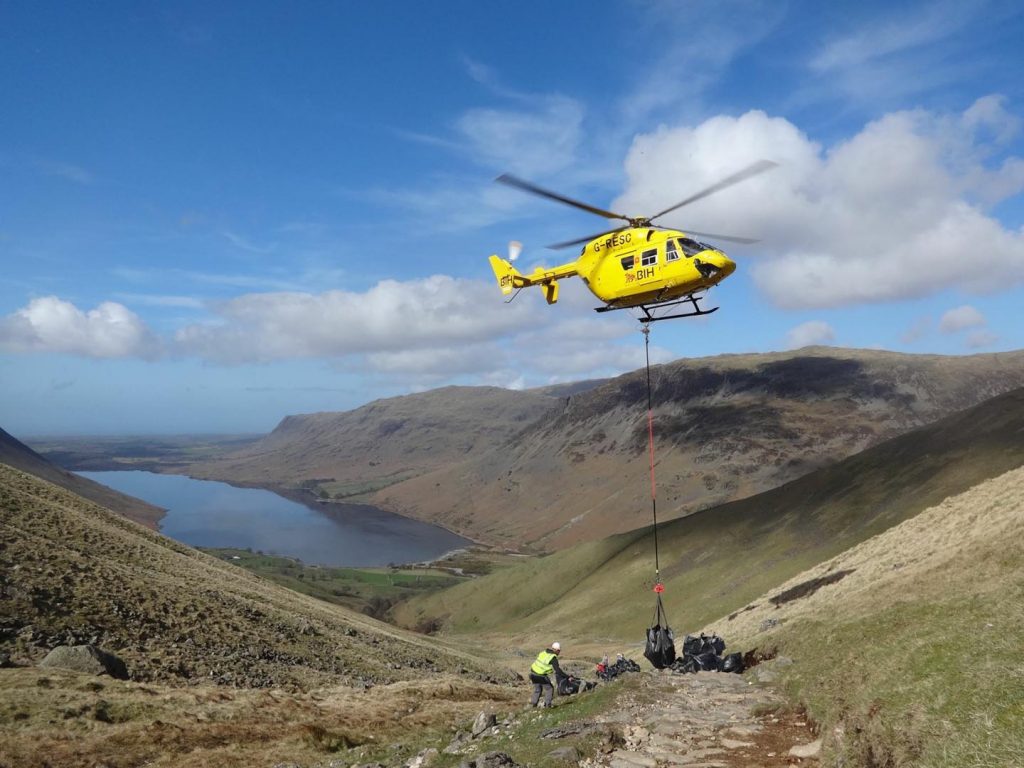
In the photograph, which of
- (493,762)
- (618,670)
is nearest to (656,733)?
(493,762)

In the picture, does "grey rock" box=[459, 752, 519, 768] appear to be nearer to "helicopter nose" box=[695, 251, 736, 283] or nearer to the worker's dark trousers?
the worker's dark trousers

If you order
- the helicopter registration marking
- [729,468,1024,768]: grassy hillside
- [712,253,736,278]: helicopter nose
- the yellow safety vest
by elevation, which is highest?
the helicopter registration marking

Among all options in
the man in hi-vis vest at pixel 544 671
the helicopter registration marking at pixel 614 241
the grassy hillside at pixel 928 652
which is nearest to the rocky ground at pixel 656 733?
the man in hi-vis vest at pixel 544 671

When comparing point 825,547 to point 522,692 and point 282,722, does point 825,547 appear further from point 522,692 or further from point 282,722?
point 282,722

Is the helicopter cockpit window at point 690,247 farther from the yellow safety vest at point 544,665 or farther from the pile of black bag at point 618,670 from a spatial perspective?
the pile of black bag at point 618,670

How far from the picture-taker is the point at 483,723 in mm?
16922

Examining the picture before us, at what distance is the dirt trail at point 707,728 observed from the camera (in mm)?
12102

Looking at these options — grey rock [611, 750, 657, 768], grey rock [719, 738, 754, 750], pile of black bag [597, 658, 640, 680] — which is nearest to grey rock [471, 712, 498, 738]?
grey rock [611, 750, 657, 768]

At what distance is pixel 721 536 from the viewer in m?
84.4

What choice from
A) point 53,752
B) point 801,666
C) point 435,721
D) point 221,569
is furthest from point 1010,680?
point 221,569

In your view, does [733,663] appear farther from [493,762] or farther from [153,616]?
[153,616]

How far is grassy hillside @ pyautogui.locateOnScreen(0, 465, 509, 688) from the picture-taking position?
25297 mm

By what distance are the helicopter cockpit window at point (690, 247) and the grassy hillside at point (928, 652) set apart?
47.6ft

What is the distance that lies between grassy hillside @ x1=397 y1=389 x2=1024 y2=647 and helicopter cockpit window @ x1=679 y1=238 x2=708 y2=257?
3933 centimetres
